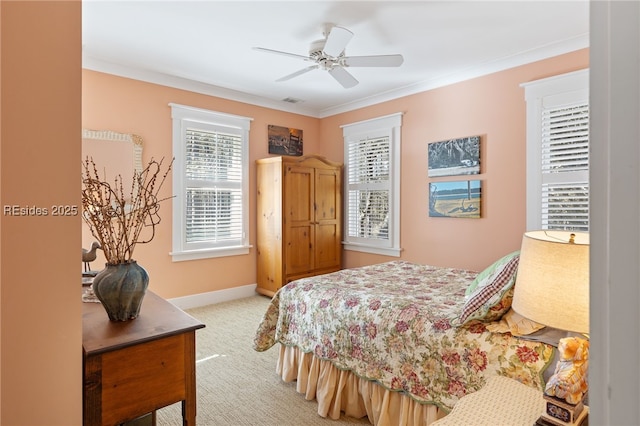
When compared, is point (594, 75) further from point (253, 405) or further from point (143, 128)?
point (143, 128)

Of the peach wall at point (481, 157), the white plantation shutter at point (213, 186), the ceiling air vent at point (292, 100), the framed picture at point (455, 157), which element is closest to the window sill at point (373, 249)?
the peach wall at point (481, 157)

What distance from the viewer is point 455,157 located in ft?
13.2

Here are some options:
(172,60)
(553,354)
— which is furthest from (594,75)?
(172,60)

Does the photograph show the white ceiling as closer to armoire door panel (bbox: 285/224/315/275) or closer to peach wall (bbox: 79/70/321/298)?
peach wall (bbox: 79/70/321/298)

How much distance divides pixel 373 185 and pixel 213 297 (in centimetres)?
256

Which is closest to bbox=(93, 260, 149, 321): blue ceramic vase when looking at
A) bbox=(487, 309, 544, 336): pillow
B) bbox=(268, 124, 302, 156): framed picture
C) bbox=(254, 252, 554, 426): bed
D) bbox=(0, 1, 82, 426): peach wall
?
bbox=(0, 1, 82, 426): peach wall

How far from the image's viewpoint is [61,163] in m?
1.01

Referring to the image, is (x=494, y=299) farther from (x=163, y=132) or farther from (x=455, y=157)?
(x=163, y=132)

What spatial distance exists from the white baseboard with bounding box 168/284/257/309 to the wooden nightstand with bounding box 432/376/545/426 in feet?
12.0

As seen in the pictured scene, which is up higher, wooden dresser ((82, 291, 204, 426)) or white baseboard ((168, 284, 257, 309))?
wooden dresser ((82, 291, 204, 426))

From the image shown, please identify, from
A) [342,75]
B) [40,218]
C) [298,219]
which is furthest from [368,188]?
[40,218]

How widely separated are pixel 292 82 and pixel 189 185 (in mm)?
1757

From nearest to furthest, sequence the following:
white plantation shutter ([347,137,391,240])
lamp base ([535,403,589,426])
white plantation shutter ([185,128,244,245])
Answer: lamp base ([535,403,589,426])
white plantation shutter ([185,128,244,245])
white plantation shutter ([347,137,391,240])

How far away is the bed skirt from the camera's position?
6.12ft
